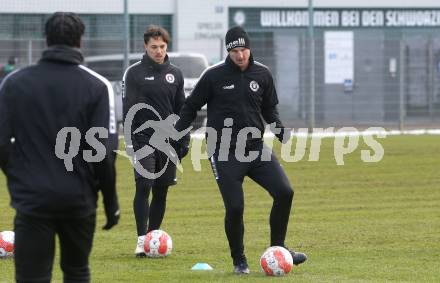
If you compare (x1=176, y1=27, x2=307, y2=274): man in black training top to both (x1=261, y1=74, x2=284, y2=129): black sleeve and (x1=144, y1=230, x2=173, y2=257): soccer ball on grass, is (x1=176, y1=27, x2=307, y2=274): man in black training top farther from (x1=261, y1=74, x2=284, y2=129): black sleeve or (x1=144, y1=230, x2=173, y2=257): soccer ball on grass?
(x1=144, y1=230, x2=173, y2=257): soccer ball on grass

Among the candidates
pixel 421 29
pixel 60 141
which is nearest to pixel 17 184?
pixel 60 141

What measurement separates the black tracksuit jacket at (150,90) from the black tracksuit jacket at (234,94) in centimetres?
107

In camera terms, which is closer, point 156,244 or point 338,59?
point 156,244

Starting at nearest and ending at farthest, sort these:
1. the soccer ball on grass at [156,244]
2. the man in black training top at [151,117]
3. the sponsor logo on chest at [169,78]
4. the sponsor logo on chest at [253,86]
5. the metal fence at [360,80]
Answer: the sponsor logo on chest at [253,86]
the soccer ball on grass at [156,244]
the man in black training top at [151,117]
the sponsor logo on chest at [169,78]
the metal fence at [360,80]

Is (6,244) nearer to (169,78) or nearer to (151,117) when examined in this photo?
(151,117)

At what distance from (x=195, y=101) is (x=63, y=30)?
351 centimetres

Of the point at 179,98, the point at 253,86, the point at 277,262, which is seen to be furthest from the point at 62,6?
the point at 277,262

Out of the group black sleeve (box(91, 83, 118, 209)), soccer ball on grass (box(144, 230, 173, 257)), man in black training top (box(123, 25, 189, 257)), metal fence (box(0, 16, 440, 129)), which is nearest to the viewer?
black sleeve (box(91, 83, 118, 209))

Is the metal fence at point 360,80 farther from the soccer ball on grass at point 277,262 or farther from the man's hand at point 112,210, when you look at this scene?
the man's hand at point 112,210

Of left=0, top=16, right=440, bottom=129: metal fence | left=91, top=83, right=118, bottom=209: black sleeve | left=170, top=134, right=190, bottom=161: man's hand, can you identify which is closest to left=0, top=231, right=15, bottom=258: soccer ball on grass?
left=170, top=134, right=190, bottom=161: man's hand

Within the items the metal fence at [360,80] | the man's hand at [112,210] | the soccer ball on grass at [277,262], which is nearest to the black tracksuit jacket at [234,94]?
the soccer ball on grass at [277,262]

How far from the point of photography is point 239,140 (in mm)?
9500

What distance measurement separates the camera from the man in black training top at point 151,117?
1082 cm

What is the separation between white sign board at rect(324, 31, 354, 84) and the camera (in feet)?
98.1
